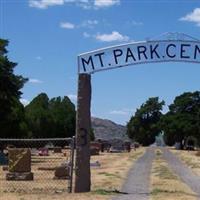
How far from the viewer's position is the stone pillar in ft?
62.4

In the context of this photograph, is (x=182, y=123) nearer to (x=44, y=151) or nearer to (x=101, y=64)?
(x=44, y=151)

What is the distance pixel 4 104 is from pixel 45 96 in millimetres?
72197

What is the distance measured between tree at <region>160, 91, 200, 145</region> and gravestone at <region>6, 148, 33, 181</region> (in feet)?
333

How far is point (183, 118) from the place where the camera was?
13050 cm

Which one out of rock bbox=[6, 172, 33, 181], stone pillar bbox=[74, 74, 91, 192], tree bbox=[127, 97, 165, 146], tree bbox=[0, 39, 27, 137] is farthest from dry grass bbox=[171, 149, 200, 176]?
tree bbox=[127, 97, 165, 146]

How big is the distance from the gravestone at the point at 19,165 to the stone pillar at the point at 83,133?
4.10 m

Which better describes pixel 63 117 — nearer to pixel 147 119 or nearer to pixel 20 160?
pixel 147 119

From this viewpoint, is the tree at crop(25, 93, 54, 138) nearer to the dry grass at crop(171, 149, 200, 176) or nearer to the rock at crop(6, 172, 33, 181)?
the dry grass at crop(171, 149, 200, 176)

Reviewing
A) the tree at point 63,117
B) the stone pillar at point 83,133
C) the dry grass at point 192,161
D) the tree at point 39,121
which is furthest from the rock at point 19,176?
the tree at point 63,117

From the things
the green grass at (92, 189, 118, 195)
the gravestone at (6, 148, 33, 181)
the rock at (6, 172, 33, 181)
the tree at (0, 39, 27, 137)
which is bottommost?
the green grass at (92, 189, 118, 195)

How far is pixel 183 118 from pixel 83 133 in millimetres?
112624

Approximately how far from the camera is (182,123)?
420ft

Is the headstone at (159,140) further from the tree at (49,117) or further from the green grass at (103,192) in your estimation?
the green grass at (103,192)

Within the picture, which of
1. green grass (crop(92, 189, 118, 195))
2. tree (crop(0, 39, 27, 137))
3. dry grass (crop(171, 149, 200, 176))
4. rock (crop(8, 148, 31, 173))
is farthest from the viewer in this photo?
tree (crop(0, 39, 27, 137))
